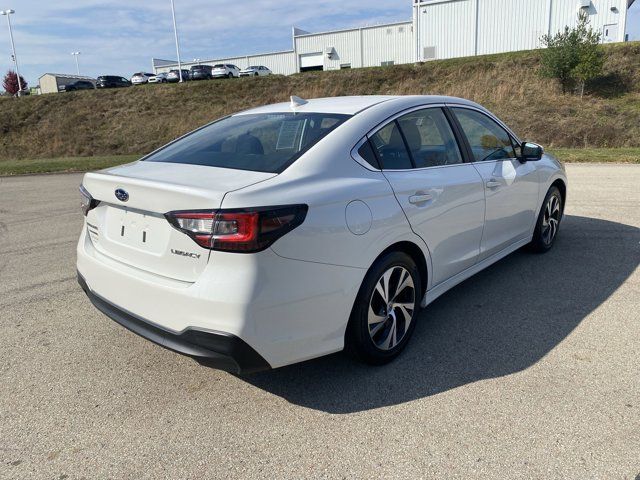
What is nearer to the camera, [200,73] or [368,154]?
[368,154]

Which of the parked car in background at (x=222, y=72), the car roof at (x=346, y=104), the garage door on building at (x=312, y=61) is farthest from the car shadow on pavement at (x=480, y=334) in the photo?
the garage door on building at (x=312, y=61)

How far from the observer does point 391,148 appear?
3.31m

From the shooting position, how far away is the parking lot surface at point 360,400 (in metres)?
2.39

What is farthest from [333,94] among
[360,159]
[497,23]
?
[360,159]

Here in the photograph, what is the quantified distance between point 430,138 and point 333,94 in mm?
31335

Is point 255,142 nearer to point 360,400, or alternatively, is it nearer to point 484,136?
point 360,400

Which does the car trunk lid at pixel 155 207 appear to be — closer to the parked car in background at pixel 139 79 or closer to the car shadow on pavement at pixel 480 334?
the car shadow on pavement at pixel 480 334

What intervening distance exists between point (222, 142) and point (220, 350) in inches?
60.1

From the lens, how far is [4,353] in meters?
3.51

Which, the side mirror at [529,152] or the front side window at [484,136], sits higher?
the front side window at [484,136]

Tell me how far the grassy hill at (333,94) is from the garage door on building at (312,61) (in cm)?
2160

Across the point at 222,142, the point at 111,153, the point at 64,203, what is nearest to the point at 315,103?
the point at 222,142

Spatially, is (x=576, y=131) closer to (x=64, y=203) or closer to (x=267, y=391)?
(x=64, y=203)

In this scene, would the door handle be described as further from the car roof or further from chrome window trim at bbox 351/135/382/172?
the car roof
